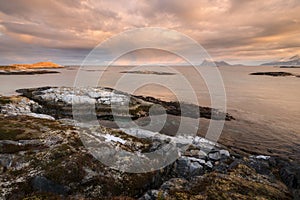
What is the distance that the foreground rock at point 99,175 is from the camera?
9.21m

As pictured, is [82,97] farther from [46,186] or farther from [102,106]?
[46,186]

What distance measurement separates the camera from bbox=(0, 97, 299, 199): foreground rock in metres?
9.21

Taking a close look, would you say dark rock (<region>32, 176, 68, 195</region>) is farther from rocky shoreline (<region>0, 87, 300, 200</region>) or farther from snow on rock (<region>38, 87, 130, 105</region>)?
A: snow on rock (<region>38, 87, 130, 105</region>)

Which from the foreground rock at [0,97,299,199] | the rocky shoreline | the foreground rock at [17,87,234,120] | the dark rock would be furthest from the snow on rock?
the dark rock

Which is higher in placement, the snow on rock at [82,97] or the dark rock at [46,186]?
the snow on rock at [82,97]

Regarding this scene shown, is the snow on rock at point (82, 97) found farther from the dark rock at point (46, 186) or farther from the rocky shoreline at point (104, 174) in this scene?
the dark rock at point (46, 186)

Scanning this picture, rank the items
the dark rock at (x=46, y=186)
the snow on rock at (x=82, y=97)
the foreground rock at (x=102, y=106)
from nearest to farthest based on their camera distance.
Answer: the dark rock at (x=46, y=186) < the foreground rock at (x=102, y=106) < the snow on rock at (x=82, y=97)

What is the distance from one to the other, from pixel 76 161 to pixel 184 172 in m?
7.12

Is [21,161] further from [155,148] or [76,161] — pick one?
[155,148]

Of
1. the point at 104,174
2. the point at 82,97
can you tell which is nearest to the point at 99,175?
the point at 104,174

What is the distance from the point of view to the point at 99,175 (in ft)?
34.4

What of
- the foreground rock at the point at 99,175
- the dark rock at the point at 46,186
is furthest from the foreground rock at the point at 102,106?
the dark rock at the point at 46,186

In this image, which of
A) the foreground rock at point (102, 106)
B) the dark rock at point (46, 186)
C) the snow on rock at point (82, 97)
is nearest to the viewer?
the dark rock at point (46, 186)

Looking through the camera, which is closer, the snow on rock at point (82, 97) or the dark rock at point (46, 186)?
the dark rock at point (46, 186)
